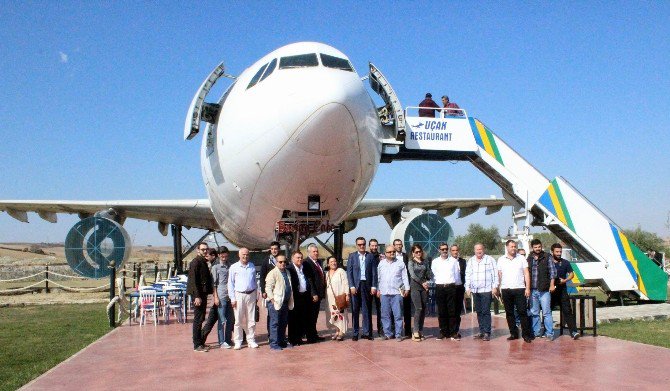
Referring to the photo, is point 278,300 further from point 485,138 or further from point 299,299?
point 485,138

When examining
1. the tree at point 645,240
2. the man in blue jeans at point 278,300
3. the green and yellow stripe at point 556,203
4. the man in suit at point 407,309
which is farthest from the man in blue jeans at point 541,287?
the tree at point 645,240

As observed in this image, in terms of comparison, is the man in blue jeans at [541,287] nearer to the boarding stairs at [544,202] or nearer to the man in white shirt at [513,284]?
the man in white shirt at [513,284]

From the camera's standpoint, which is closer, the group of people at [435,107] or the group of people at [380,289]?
the group of people at [380,289]

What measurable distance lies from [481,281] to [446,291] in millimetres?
614

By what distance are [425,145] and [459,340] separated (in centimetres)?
618

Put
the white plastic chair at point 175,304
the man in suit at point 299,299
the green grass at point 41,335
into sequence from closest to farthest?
the green grass at point 41,335 < the man in suit at point 299,299 < the white plastic chair at point 175,304

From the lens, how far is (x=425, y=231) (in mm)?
16016

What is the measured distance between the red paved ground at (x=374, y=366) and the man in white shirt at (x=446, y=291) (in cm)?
35

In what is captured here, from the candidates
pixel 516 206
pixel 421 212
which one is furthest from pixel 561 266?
pixel 421 212

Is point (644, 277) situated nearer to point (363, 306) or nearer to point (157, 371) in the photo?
point (363, 306)

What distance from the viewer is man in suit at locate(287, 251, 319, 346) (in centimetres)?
893

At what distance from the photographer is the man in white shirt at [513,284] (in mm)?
9297

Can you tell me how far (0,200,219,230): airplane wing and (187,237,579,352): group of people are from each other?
8443 mm

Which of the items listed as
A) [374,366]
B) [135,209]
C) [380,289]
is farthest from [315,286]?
[135,209]
